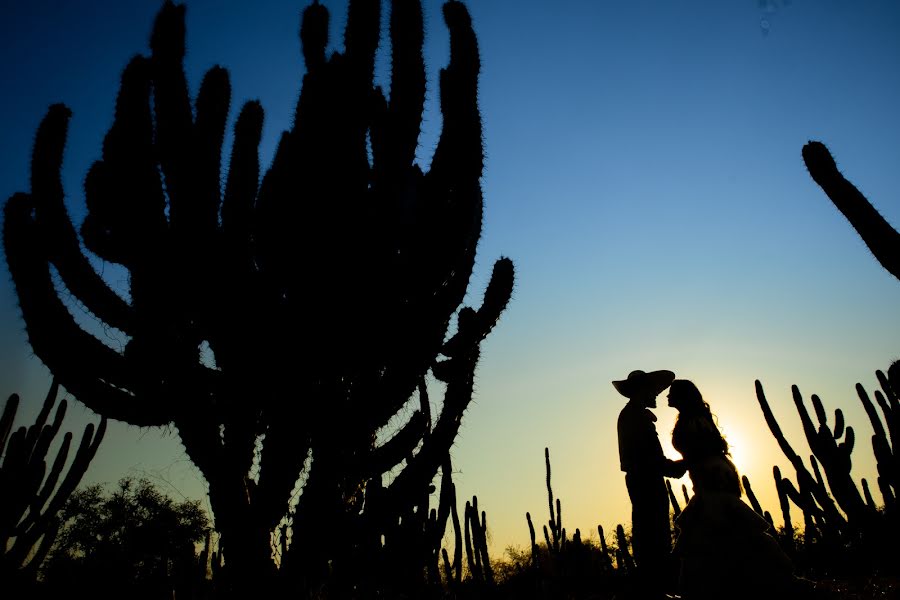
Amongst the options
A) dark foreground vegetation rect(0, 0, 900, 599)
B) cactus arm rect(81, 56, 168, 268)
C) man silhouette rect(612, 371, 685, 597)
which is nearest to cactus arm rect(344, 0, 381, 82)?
dark foreground vegetation rect(0, 0, 900, 599)

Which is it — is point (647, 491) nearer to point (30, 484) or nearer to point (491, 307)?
point (491, 307)

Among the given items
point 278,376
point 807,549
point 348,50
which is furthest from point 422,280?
point 807,549

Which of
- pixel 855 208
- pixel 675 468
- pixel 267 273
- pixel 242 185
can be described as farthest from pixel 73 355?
pixel 855 208

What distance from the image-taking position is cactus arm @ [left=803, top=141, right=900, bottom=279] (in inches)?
159

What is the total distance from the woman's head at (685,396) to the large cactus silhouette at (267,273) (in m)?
2.07

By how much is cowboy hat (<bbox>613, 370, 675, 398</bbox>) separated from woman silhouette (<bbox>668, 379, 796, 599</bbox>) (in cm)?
22

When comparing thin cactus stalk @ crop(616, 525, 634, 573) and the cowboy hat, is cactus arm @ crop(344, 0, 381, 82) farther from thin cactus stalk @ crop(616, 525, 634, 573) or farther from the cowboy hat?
thin cactus stalk @ crop(616, 525, 634, 573)

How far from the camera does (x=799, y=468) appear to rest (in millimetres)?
7590

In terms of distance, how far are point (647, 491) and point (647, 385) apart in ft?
2.20

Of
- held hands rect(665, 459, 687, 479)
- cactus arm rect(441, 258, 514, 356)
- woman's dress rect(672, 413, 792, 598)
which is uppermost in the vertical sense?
cactus arm rect(441, 258, 514, 356)

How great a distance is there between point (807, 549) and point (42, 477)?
38.2 ft

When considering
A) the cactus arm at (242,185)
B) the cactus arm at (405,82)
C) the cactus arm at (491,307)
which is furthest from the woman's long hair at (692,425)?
the cactus arm at (242,185)

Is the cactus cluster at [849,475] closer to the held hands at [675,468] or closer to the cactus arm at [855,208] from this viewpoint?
the cactus arm at [855,208]

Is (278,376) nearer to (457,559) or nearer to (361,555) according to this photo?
(361,555)
